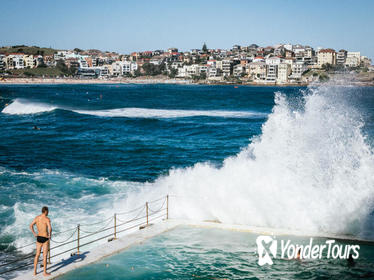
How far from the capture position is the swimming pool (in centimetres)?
887

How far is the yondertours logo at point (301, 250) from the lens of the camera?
387 inches

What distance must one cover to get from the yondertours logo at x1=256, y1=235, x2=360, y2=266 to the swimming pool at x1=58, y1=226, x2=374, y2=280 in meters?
0.15

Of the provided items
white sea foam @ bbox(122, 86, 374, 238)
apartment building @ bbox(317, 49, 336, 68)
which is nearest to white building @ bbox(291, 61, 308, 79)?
apartment building @ bbox(317, 49, 336, 68)

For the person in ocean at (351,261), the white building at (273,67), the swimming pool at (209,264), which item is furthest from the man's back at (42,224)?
the white building at (273,67)

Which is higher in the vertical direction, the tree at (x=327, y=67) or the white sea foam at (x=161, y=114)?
the tree at (x=327, y=67)

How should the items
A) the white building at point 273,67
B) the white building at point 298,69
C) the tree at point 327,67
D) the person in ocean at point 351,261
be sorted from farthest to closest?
the white building at point 273,67, the white building at point 298,69, the tree at point 327,67, the person in ocean at point 351,261

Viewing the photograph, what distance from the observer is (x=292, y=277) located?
883cm

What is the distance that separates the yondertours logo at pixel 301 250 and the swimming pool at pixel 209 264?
0.50 feet

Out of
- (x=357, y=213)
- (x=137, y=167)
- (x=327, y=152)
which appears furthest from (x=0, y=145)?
(x=357, y=213)

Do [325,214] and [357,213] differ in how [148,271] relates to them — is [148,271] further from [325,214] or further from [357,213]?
[357,213]

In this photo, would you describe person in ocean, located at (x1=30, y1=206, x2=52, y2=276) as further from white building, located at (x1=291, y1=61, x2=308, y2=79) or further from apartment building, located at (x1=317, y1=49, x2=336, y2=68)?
apartment building, located at (x1=317, y1=49, x2=336, y2=68)

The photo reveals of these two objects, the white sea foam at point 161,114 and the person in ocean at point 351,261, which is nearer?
the person in ocean at point 351,261

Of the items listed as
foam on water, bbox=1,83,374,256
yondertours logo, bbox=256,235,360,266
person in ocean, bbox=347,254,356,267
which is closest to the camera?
person in ocean, bbox=347,254,356,267

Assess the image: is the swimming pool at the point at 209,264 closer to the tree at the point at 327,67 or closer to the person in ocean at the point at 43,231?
the person in ocean at the point at 43,231
